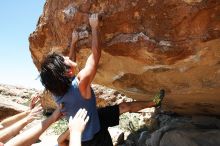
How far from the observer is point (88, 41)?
4781 mm

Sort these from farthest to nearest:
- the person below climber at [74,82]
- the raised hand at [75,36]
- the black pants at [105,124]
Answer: the raised hand at [75,36], the black pants at [105,124], the person below climber at [74,82]

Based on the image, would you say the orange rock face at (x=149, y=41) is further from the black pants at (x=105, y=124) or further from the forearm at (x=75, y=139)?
the forearm at (x=75, y=139)

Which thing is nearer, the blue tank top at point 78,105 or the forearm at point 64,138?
the blue tank top at point 78,105

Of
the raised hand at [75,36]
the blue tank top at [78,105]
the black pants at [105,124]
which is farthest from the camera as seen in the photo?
the raised hand at [75,36]

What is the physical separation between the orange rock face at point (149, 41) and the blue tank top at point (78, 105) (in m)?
0.83

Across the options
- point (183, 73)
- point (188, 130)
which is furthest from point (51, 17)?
point (188, 130)

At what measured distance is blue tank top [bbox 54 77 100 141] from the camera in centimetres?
414

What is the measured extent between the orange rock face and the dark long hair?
0.82 metres

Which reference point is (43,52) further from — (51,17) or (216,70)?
(216,70)

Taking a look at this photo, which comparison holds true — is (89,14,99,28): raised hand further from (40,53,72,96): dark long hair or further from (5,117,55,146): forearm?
(5,117,55,146): forearm

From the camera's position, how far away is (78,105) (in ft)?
13.7

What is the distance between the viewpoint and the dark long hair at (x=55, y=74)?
3.92 meters

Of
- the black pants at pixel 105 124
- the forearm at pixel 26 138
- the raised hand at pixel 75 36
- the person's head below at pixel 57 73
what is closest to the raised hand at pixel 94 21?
the raised hand at pixel 75 36

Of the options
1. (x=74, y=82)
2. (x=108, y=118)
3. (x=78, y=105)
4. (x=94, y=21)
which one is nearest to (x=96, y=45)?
(x=94, y=21)
